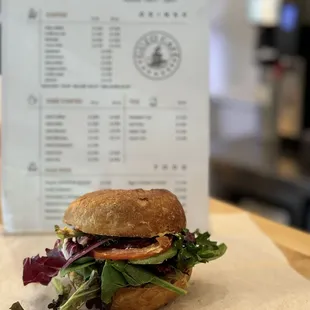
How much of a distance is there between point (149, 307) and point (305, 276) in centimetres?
31

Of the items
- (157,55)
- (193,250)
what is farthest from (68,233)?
(157,55)

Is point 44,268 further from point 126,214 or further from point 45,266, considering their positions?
point 126,214

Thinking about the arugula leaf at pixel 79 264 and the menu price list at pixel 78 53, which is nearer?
the arugula leaf at pixel 79 264

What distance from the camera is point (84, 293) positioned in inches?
36.2

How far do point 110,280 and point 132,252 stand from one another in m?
0.05

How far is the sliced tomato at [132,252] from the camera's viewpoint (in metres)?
0.92

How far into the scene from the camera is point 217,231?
1380 mm

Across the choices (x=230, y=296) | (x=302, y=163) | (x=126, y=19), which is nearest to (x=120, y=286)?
(x=230, y=296)

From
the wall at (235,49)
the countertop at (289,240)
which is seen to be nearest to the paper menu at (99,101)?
the countertop at (289,240)

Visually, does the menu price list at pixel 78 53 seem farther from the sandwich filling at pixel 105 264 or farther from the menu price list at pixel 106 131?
the sandwich filling at pixel 105 264

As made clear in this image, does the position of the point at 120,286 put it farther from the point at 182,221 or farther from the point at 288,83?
the point at 288,83

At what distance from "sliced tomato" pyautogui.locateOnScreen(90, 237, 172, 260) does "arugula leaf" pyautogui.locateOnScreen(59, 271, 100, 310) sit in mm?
30

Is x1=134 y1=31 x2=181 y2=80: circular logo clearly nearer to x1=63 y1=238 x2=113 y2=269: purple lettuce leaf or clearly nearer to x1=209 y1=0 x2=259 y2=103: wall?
x1=63 y1=238 x2=113 y2=269: purple lettuce leaf

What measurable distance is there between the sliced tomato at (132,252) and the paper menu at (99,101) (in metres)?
0.38
